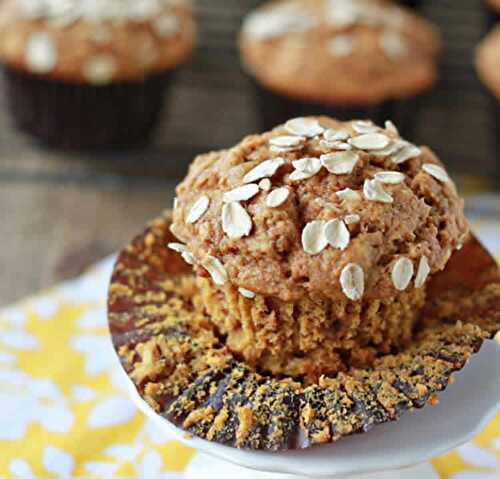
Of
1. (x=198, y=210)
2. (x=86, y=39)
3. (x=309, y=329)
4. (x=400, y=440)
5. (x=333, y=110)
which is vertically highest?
(x=198, y=210)

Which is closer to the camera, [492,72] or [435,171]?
[435,171]

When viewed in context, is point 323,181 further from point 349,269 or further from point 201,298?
point 201,298

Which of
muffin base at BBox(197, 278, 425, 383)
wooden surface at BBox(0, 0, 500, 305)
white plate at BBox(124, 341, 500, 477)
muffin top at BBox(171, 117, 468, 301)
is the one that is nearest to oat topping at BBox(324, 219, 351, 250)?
muffin top at BBox(171, 117, 468, 301)

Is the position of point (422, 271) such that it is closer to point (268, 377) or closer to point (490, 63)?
point (268, 377)

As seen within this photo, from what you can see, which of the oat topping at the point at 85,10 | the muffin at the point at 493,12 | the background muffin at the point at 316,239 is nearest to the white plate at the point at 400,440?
the background muffin at the point at 316,239

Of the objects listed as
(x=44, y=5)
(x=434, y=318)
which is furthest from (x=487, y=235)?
(x=44, y=5)

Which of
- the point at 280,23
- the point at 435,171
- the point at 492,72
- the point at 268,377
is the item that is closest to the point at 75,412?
the point at 268,377

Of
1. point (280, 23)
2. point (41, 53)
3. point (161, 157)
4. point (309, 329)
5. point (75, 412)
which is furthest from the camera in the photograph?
point (161, 157)
